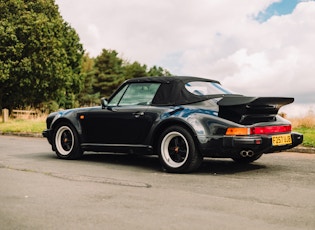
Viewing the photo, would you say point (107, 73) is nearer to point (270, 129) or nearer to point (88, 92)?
point (88, 92)

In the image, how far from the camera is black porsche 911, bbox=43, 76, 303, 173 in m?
6.32

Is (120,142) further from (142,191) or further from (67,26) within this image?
(67,26)

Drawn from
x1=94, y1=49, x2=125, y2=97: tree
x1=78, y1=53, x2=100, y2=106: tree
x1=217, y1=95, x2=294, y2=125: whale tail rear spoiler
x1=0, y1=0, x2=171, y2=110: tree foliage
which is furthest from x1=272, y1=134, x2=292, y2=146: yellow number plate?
x1=94, y1=49, x2=125, y2=97: tree

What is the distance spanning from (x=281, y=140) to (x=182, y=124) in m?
1.50

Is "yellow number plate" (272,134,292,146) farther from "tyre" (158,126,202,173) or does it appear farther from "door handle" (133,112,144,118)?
"door handle" (133,112,144,118)

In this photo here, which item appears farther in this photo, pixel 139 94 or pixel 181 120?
pixel 139 94

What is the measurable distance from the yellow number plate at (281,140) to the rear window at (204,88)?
118cm

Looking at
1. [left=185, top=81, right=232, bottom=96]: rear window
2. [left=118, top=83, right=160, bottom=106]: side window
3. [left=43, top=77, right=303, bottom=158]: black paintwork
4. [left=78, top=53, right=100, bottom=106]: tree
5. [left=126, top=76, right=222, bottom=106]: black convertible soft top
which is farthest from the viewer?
[left=78, top=53, right=100, bottom=106]: tree

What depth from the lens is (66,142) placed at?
844 cm

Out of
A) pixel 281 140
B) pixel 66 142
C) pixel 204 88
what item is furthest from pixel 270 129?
pixel 66 142

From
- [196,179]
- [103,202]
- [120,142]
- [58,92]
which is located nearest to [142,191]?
[103,202]

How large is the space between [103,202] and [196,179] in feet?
6.05

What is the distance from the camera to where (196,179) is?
6094 millimetres

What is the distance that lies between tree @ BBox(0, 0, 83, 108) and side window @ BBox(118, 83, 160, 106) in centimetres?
2791
